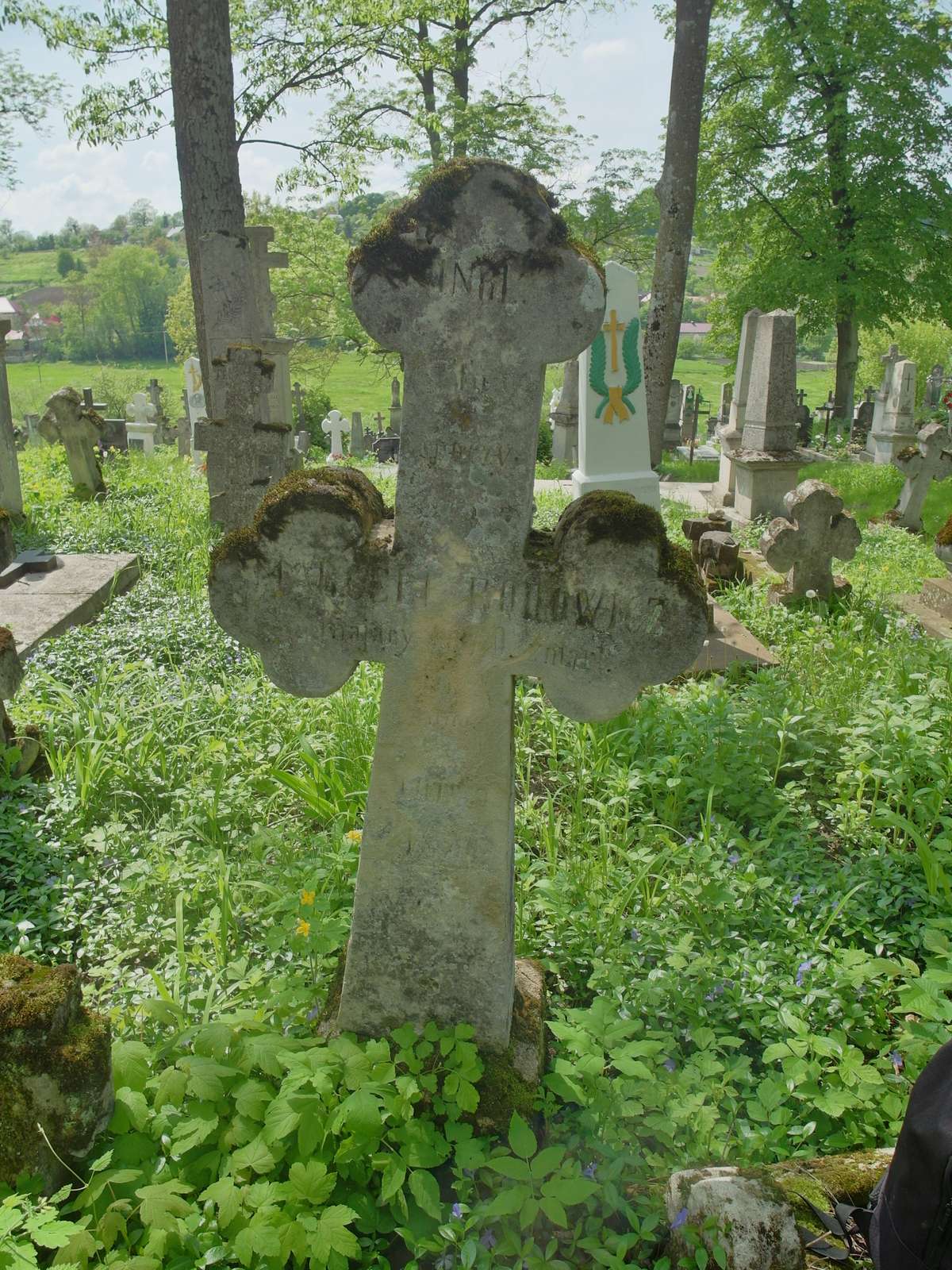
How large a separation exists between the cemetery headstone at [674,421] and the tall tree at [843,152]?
134 inches

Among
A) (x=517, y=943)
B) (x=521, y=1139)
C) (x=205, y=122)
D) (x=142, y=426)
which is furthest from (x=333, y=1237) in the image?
(x=142, y=426)

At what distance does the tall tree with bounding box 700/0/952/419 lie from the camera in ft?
62.5

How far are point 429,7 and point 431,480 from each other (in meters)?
15.9

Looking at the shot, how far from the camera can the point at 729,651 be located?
5449 mm

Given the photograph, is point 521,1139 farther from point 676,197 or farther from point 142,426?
point 142,426

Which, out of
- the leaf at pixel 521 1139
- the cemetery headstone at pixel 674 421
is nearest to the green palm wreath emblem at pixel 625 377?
the leaf at pixel 521 1139

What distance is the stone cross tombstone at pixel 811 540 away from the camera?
6.44m

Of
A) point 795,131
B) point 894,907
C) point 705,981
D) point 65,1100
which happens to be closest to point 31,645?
point 65,1100

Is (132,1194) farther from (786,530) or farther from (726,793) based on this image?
(786,530)

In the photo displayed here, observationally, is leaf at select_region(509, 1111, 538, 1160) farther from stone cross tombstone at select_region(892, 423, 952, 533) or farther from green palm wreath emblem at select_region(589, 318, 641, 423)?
stone cross tombstone at select_region(892, 423, 952, 533)

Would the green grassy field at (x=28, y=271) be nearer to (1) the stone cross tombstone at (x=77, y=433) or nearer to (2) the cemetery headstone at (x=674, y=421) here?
(2) the cemetery headstone at (x=674, y=421)

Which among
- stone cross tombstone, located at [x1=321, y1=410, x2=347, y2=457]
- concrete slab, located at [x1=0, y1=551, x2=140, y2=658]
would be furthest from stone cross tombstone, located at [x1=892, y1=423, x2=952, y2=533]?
stone cross tombstone, located at [x1=321, y1=410, x2=347, y2=457]

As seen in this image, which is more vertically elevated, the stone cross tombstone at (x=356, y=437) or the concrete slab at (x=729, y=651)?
the stone cross tombstone at (x=356, y=437)

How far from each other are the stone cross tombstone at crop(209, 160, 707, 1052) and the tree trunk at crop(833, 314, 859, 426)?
20.6 m
